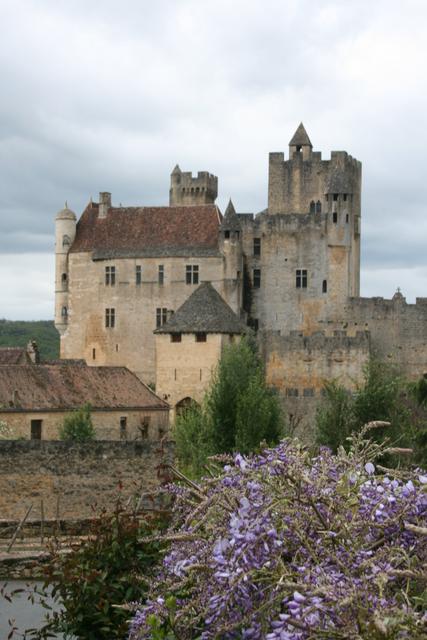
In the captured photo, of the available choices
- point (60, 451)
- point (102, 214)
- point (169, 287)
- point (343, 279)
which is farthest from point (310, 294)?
point (60, 451)

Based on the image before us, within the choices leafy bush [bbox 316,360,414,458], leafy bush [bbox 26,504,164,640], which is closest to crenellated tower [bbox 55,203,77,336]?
leafy bush [bbox 316,360,414,458]

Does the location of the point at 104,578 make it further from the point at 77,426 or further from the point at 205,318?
the point at 205,318

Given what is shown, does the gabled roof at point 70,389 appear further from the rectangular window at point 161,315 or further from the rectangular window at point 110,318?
the rectangular window at point 110,318

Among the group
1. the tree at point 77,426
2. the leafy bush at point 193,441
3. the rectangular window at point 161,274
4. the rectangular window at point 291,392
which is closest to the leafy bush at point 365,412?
the leafy bush at point 193,441

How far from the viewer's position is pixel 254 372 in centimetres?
4797

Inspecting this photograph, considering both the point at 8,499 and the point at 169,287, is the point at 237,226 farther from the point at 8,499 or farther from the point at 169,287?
the point at 8,499

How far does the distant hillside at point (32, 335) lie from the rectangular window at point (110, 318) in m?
47.8

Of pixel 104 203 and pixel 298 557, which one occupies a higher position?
pixel 104 203

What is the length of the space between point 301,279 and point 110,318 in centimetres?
1124

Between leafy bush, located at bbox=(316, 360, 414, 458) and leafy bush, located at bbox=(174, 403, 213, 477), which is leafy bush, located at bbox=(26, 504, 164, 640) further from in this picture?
leafy bush, located at bbox=(316, 360, 414, 458)

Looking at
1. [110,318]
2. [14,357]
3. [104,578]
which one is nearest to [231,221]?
[110,318]

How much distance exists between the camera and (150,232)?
64.8 metres

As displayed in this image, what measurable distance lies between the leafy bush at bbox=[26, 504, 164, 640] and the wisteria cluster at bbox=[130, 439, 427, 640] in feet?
4.03

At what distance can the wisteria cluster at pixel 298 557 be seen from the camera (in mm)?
6852
